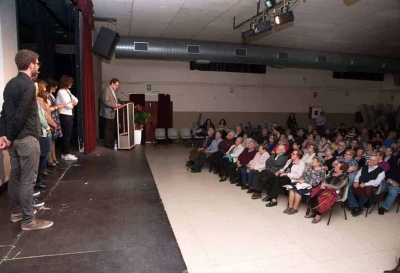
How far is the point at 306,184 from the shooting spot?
3.66 m

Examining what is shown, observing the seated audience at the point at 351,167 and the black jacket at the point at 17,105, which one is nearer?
the black jacket at the point at 17,105

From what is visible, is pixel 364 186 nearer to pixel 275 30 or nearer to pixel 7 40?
pixel 275 30

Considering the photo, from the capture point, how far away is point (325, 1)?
4.69 meters

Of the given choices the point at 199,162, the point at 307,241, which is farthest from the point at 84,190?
the point at 199,162

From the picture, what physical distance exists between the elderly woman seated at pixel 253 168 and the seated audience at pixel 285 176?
38cm

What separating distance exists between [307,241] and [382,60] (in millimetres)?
9135

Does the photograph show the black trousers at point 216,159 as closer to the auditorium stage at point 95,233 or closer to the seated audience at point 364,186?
the auditorium stage at point 95,233

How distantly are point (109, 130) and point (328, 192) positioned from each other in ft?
14.3

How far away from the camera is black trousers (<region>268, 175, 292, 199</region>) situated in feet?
13.1

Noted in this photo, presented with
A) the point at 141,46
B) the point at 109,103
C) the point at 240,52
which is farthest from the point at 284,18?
the point at 141,46

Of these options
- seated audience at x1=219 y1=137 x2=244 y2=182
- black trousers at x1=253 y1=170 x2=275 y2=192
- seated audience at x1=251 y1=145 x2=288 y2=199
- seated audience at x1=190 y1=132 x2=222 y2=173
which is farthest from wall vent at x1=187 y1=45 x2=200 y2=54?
black trousers at x1=253 y1=170 x2=275 y2=192

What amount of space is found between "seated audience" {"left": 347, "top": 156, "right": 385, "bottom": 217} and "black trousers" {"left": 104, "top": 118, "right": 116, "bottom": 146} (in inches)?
181

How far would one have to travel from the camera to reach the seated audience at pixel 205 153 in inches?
229

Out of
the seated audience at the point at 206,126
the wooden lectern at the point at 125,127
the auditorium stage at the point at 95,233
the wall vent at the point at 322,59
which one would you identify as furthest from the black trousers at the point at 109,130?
the wall vent at the point at 322,59
